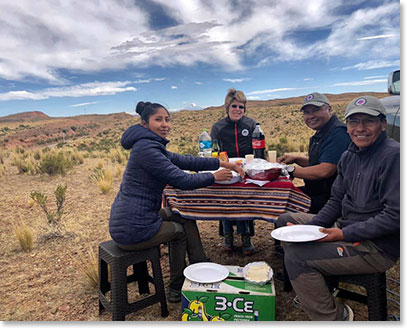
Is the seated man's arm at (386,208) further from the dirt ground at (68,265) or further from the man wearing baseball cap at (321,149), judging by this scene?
the dirt ground at (68,265)

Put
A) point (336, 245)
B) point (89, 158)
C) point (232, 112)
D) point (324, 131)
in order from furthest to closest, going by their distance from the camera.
A: point (89, 158)
point (232, 112)
point (324, 131)
point (336, 245)

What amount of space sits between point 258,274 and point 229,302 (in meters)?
0.28

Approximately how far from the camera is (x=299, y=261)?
6.99 ft

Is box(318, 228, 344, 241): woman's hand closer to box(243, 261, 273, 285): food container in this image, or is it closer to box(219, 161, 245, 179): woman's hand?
box(243, 261, 273, 285): food container

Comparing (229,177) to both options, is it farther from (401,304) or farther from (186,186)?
(401,304)

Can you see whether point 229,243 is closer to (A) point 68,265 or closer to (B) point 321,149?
(B) point 321,149

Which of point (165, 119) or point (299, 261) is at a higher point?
point (165, 119)

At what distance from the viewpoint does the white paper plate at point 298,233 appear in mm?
2190

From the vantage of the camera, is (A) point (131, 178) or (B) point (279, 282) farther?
(B) point (279, 282)

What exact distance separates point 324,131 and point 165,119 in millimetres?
1378

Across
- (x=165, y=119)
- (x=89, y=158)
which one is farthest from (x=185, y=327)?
(x=89, y=158)

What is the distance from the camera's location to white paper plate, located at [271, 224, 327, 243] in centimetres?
219

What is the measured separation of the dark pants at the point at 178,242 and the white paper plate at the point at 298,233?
0.78m

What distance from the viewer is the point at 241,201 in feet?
8.85
